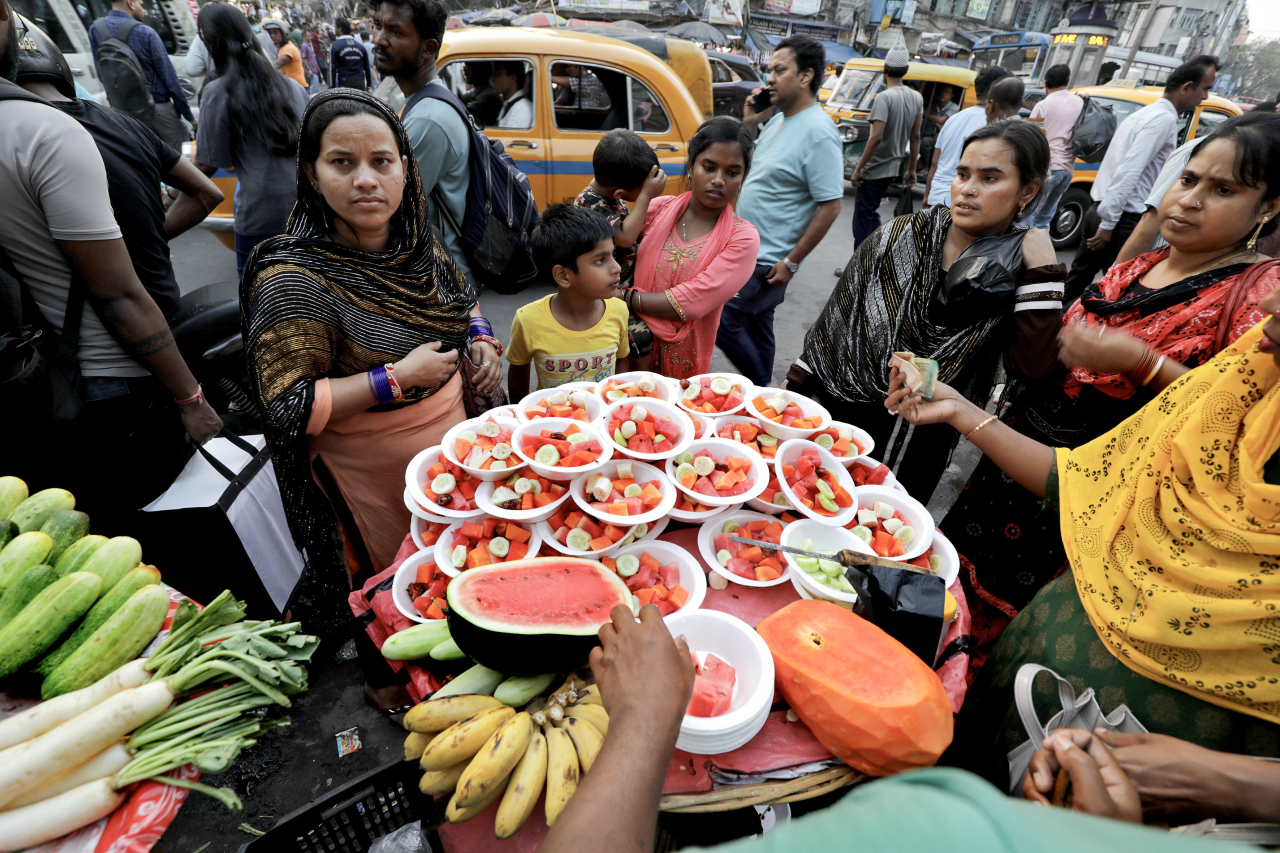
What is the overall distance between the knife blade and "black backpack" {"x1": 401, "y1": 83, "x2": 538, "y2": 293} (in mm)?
2186

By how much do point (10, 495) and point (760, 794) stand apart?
2137mm

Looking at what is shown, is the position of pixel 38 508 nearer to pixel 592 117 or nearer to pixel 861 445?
pixel 861 445

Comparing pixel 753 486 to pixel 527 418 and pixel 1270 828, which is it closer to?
pixel 527 418

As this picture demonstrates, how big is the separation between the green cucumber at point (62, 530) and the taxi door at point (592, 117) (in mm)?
5556

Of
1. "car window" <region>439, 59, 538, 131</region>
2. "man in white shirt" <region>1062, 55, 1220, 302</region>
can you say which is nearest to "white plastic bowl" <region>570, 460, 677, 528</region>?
"man in white shirt" <region>1062, 55, 1220, 302</region>

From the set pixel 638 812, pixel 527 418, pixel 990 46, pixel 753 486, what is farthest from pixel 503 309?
pixel 990 46

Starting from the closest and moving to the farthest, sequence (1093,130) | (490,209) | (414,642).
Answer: (414,642)
(490,209)
(1093,130)

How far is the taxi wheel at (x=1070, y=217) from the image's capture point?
28.6 ft

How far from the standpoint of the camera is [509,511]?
1761mm

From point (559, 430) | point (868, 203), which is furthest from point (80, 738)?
point (868, 203)

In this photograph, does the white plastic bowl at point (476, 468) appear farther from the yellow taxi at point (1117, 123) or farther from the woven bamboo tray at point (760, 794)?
the yellow taxi at point (1117, 123)

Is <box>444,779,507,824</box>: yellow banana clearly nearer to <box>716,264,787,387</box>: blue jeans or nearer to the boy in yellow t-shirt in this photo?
the boy in yellow t-shirt

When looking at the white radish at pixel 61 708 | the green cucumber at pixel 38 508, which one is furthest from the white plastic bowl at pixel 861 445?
the green cucumber at pixel 38 508

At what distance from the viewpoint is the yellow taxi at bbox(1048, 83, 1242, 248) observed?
26.5 ft
